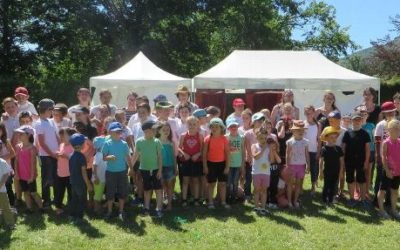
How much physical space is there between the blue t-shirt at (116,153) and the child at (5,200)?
118cm

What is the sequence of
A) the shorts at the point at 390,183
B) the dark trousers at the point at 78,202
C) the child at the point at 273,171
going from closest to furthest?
the dark trousers at the point at 78,202 < the shorts at the point at 390,183 < the child at the point at 273,171

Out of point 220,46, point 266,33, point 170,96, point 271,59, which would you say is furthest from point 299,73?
point 220,46

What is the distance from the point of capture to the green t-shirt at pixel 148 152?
6.45 m

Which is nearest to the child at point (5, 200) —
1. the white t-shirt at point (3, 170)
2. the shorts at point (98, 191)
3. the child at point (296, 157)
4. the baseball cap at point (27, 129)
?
the white t-shirt at point (3, 170)

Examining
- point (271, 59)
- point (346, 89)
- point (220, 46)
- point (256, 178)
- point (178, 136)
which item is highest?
point (220, 46)

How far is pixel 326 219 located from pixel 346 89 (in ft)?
20.8

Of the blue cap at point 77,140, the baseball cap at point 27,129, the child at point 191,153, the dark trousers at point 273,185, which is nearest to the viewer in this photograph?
the blue cap at point 77,140

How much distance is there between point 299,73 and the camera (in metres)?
12.6

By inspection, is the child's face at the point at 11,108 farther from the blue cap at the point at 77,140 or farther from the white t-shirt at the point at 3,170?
the blue cap at the point at 77,140

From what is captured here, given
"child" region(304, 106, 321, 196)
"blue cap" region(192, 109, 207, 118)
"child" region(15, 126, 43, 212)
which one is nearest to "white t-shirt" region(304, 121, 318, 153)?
"child" region(304, 106, 321, 196)

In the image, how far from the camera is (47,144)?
6594mm

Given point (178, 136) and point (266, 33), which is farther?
point (266, 33)

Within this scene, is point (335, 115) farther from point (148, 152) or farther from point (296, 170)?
point (148, 152)

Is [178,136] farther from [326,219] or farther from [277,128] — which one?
[326,219]
